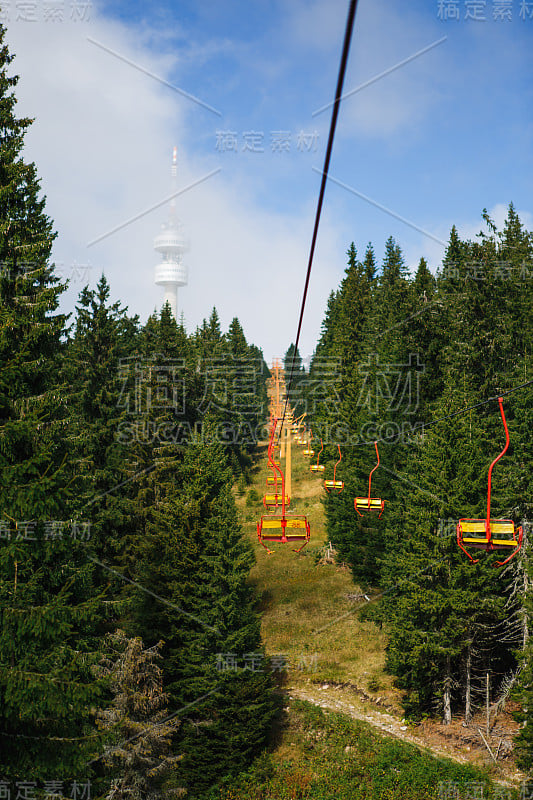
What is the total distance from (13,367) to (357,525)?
92.2 feet

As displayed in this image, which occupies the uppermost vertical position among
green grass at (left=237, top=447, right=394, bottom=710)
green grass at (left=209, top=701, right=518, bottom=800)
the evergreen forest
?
the evergreen forest

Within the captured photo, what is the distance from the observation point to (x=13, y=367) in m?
14.5

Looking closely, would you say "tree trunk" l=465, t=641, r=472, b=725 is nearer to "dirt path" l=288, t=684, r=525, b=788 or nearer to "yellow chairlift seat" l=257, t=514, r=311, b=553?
"dirt path" l=288, t=684, r=525, b=788

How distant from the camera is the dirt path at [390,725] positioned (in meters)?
23.0

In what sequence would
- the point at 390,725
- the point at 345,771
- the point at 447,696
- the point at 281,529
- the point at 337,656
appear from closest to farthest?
the point at 281,529 → the point at 345,771 → the point at 447,696 → the point at 390,725 → the point at 337,656

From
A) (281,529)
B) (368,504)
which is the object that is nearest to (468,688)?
(368,504)

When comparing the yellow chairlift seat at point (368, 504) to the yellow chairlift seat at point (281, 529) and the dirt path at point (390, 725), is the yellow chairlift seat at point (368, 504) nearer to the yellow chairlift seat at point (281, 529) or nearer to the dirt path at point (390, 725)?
the yellow chairlift seat at point (281, 529)

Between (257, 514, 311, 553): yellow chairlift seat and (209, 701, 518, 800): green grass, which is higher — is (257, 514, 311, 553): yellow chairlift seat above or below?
above

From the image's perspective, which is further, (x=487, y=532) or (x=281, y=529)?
(x=281, y=529)

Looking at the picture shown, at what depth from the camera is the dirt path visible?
2303 cm

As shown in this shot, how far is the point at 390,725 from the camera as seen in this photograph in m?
27.7

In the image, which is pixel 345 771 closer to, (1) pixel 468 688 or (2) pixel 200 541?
(1) pixel 468 688

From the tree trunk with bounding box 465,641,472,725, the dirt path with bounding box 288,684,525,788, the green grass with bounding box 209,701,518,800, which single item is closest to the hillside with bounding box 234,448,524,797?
the dirt path with bounding box 288,684,525,788

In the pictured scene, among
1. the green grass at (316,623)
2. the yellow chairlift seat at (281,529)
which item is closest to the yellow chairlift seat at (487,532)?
the yellow chairlift seat at (281,529)
